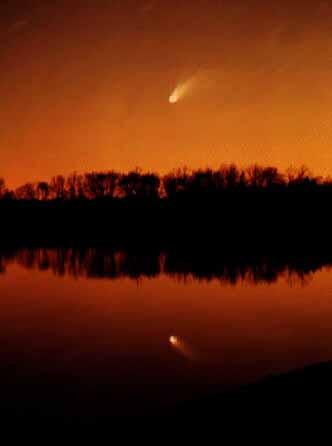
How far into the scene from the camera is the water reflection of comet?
15303mm

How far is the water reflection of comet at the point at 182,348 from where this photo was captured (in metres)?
15.3

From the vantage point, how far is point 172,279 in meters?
33.9

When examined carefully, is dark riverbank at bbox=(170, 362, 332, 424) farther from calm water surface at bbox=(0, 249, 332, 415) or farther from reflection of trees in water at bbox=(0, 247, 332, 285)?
reflection of trees in water at bbox=(0, 247, 332, 285)

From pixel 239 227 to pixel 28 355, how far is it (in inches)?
2961


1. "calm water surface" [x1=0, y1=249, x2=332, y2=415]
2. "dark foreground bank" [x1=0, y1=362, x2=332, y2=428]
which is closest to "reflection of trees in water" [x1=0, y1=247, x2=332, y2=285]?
"calm water surface" [x1=0, y1=249, x2=332, y2=415]

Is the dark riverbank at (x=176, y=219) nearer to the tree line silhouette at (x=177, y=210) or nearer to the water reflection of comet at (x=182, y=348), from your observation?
the tree line silhouette at (x=177, y=210)

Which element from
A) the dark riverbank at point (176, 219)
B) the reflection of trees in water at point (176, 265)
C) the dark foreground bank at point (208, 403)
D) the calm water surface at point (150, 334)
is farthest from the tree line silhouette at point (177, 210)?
the dark foreground bank at point (208, 403)

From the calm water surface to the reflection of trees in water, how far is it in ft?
1.33

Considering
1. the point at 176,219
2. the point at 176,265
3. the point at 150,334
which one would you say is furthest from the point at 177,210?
the point at 150,334

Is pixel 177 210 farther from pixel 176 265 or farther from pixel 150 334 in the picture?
pixel 150 334

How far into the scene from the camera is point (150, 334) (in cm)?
1812

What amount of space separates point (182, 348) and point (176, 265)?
2641 cm

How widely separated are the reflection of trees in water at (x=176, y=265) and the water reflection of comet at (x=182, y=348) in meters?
14.4

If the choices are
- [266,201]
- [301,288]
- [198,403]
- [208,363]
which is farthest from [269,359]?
[266,201]
